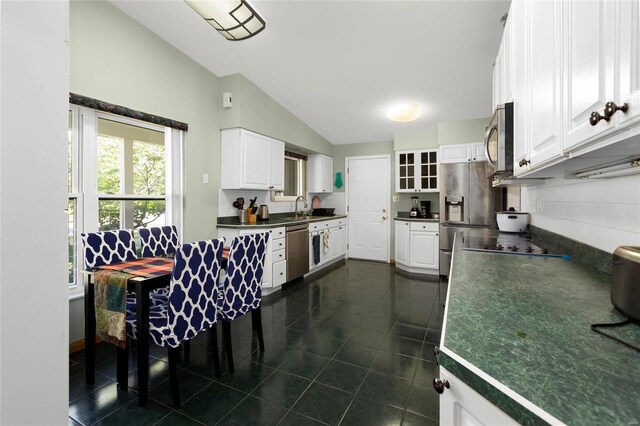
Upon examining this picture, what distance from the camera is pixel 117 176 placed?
274 cm

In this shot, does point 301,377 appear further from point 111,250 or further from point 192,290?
point 111,250

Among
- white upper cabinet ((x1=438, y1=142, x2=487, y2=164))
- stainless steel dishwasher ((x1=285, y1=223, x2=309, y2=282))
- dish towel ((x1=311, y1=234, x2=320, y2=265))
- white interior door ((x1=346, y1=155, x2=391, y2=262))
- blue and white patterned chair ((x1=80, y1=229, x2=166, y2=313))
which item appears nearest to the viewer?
blue and white patterned chair ((x1=80, y1=229, x2=166, y2=313))

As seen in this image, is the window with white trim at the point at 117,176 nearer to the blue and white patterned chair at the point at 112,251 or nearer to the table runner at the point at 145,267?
the blue and white patterned chair at the point at 112,251

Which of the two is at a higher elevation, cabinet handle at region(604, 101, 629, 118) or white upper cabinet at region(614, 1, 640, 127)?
white upper cabinet at region(614, 1, 640, 127)

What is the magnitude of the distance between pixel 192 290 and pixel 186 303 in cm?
8

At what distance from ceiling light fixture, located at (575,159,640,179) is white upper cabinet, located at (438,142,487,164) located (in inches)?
124

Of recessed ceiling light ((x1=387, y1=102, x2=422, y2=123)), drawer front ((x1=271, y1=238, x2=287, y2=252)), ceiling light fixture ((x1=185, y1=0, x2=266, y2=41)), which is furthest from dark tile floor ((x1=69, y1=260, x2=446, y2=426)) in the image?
ceiling light fixture ((x1=185, y1=0, x2=266, y2=41))

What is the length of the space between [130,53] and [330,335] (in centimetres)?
318

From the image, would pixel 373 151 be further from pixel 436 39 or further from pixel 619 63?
pixel 619 63

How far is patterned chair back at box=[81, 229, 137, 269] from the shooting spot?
1.99 meters

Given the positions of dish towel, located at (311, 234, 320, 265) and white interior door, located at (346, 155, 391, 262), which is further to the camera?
white interior door, located at (346, 155, 391, 262)

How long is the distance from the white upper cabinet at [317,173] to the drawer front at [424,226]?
1.86m

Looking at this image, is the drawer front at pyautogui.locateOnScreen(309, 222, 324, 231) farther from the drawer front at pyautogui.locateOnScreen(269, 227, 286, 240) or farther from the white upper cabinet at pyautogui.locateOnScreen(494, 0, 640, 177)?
the white upper cabinet at pyautogui.locateOnScreen(494, 0, 640, 177)

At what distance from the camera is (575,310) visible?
89 cm
